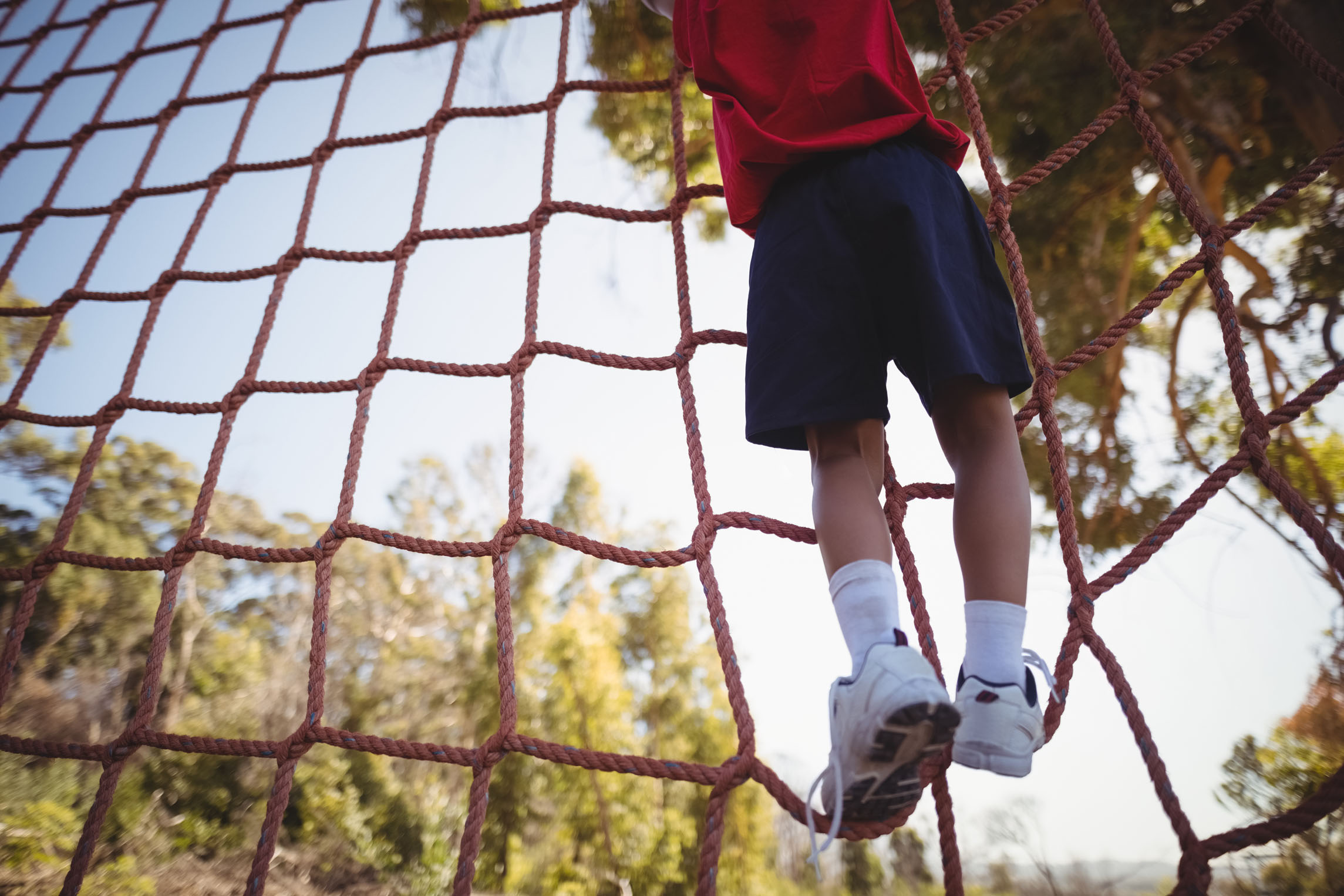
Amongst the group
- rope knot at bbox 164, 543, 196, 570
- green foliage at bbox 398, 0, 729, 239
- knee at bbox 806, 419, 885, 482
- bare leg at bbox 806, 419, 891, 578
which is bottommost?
bare leg at bbox 806, 419, 891, 578

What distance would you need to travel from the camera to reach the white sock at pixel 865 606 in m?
0.58

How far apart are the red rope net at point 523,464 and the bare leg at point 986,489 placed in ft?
0.60

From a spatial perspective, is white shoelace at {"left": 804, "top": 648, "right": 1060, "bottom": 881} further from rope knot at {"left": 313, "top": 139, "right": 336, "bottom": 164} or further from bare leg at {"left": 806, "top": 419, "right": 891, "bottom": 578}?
rope knot at {"left": 313, "top": 139, "right": 336, "bottom": 164}

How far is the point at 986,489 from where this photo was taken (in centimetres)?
62

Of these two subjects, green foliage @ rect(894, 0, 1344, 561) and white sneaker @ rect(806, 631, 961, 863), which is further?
green foliage @ rect(894, 0, 1344, 561)

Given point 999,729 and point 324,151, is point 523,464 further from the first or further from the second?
point 324,151

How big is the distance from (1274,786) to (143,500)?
34.9 feet

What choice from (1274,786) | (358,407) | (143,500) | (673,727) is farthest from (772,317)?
(143,500)

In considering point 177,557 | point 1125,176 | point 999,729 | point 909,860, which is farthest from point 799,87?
point 909,860

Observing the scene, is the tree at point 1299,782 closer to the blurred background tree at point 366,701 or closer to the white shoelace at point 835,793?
the white shoelace at point 835,793

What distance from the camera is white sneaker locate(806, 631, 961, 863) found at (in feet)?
1.66

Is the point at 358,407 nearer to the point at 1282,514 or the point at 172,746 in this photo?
the point at 172,746

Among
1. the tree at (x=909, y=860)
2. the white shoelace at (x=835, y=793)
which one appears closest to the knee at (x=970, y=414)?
the white shoelace at (x=835, y=793)

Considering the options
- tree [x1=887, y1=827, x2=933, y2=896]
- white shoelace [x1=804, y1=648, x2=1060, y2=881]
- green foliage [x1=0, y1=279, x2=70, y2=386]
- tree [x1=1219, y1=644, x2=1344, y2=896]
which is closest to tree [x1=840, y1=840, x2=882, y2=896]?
tree [x1=887, y1=827, x2=933, y2=896]
